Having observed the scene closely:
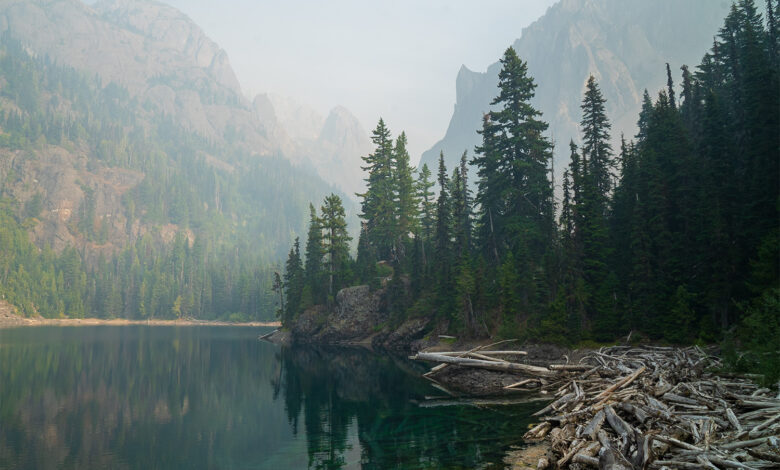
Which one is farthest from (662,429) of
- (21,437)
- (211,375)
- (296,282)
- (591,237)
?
(296,282)

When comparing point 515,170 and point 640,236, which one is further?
point 515,170

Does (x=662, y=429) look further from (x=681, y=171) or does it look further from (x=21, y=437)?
(x=681, y=171)

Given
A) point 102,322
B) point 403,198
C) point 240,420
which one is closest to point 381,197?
point 403,198

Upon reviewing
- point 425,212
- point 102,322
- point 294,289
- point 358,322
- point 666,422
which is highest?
point 425,212

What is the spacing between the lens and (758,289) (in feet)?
79.4

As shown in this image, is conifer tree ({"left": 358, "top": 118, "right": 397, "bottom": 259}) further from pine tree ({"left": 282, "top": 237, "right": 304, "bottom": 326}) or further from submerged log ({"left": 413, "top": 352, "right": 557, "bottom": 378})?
submerged log ({"left": 413, "top": 352, "right": 557, "bottom": 378})

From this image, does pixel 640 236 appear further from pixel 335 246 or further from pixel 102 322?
pixel 102 322

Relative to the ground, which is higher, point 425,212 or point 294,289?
point 425,212

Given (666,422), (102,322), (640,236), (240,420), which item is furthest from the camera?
(102,322)

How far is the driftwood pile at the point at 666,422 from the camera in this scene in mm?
10602

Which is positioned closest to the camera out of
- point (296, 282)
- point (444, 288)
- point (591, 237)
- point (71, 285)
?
point (591, 237)

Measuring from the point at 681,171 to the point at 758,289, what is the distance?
15730 mm

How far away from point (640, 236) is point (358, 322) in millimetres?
47530

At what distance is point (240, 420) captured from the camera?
84.3 ft
